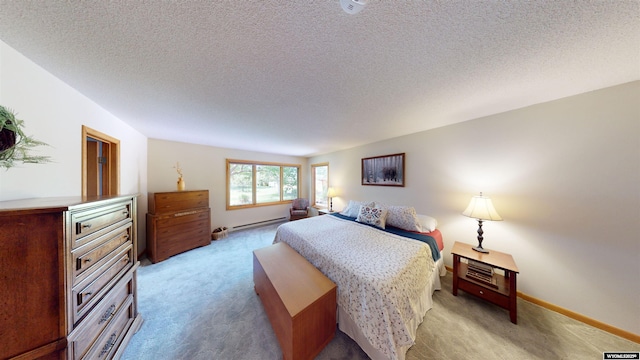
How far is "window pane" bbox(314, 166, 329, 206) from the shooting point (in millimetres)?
4945

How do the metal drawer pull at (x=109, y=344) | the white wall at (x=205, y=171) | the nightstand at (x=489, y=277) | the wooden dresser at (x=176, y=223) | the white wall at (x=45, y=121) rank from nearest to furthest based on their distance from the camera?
1. the white wall at (x=45, y=121)
2. the metal drawer pull at (x=109, y=344)
3. the nightstand at (x=489, y=277)
4. the wooden dresser at (x=176, y=223)
5. the white wall at (x=205, y=171)

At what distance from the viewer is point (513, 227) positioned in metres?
2.08

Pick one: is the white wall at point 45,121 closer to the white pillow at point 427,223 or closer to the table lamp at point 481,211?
the white pillow at point 427,223

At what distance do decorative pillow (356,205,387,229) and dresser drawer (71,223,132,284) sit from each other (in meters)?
2.74

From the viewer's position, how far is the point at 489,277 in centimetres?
193

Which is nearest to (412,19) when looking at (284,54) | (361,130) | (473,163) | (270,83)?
(284,54)

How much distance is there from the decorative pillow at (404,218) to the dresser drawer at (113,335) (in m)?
3.08

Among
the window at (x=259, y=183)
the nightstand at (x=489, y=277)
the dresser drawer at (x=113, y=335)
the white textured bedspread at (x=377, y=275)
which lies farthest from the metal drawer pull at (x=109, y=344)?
the nightstand at (x=489, y=277)

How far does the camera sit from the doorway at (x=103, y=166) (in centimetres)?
213

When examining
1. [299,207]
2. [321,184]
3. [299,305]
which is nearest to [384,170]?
[321,184]

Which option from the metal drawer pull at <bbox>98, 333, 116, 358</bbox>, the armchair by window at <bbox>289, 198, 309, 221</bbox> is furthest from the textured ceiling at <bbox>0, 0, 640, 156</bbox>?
the armchair by window at <bbox>289, 198, 309, 221</bbox>

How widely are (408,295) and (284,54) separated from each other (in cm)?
211

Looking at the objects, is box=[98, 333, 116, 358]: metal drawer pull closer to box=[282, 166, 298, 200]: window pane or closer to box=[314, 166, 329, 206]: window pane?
box=[282, 166, 298, 200]: window pane

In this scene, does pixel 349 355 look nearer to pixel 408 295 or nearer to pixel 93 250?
pixel 408 295
